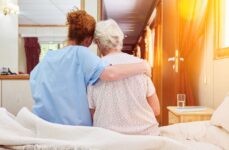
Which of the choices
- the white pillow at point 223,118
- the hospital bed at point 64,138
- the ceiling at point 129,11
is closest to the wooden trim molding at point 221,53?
the white pillow at point 223,118

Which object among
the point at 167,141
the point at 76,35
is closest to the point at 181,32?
the point at 76,35

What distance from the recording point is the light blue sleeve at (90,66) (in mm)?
1516

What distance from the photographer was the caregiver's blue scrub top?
61.1 inches

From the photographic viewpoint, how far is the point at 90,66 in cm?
152

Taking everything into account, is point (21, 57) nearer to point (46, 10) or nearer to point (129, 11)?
point (46, 10)

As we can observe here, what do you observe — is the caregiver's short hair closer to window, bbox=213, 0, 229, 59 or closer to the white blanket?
the white blanket

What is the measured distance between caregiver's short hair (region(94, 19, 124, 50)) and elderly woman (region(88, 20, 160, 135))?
0.29 feet

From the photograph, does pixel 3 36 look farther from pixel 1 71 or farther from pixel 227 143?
pixel 227 143

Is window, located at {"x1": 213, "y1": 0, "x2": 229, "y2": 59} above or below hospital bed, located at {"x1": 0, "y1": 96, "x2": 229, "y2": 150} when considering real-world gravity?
above

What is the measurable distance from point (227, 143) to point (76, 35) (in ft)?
3.49

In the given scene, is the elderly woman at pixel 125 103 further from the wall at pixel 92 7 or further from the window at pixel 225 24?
the wall at pixel 92 7

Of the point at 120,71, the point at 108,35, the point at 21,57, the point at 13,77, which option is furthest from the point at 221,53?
the point at 21,57

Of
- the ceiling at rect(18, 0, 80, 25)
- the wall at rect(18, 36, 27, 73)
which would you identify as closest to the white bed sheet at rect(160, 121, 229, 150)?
the wall at rect(18, 36, 27, 73)

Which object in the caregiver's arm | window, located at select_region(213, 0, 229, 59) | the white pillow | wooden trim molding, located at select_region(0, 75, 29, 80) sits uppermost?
window, located at select_region(213, 0, 229, 59)
